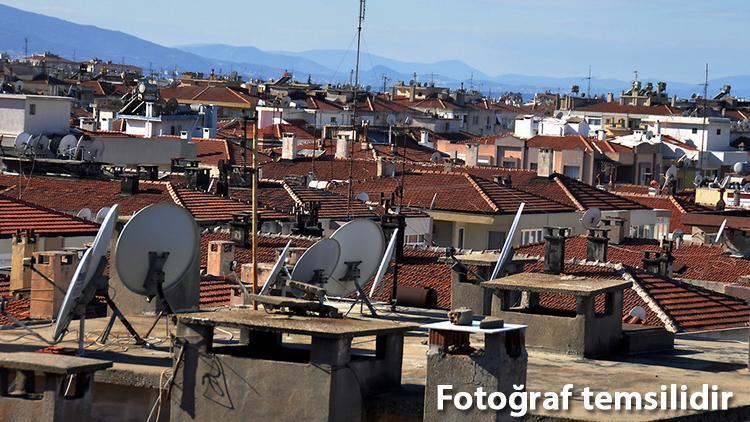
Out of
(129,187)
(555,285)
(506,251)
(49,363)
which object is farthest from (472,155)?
(49,363)

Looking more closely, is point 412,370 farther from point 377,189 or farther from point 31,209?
point 377,189

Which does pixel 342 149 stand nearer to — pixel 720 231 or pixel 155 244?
pixel 720 231

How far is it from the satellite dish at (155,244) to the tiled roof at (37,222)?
12.0m

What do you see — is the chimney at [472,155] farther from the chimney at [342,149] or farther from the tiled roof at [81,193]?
the tiled roof at [81,193]

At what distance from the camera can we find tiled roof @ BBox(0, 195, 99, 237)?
31109 mm

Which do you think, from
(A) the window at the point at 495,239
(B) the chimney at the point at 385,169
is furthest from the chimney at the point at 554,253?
(B) the chimney at the point at 385,169

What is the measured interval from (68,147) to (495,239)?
485 inches

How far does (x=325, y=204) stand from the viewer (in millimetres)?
50281

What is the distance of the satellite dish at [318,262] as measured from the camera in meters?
20.0

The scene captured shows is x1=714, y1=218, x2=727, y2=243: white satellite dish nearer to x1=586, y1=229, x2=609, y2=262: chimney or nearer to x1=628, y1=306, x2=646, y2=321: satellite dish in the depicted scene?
x1=586, y1=229, x2=609, y2=262: chimney

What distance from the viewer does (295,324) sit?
16016mm

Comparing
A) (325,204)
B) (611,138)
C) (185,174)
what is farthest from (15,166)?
(611,138)

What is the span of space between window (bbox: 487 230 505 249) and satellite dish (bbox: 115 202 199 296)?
34.4 m

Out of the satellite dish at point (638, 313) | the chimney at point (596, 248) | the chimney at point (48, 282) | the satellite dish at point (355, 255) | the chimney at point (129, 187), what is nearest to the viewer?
the chimney at point (48, 282)
